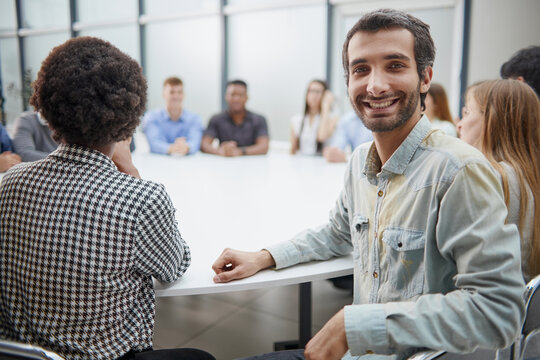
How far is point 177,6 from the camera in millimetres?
6500

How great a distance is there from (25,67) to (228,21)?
12.2 ft

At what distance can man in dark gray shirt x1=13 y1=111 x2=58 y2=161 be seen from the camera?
2.78 m

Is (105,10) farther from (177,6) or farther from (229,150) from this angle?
(229,150)

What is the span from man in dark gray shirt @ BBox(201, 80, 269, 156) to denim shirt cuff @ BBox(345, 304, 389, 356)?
344 cm

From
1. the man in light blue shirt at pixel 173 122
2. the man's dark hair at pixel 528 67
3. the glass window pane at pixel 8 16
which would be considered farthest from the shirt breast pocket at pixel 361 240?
the glass window pane at pixel 8 16

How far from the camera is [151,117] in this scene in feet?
14.0

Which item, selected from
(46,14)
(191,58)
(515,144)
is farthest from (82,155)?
(46,14)

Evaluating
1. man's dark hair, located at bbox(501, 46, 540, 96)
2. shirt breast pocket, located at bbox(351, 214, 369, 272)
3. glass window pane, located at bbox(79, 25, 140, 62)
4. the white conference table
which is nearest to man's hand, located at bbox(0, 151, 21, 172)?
the white conference table

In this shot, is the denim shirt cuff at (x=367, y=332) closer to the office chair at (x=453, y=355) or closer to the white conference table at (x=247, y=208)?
the office chair at (x=453, y=355)

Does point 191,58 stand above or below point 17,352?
above

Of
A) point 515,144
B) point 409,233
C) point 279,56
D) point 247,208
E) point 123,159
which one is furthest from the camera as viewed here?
point 279,56

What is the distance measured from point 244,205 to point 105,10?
649 centimetres

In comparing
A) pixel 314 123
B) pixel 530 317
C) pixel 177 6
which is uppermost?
pixel 177 6

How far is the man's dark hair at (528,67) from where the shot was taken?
216 centimetres
